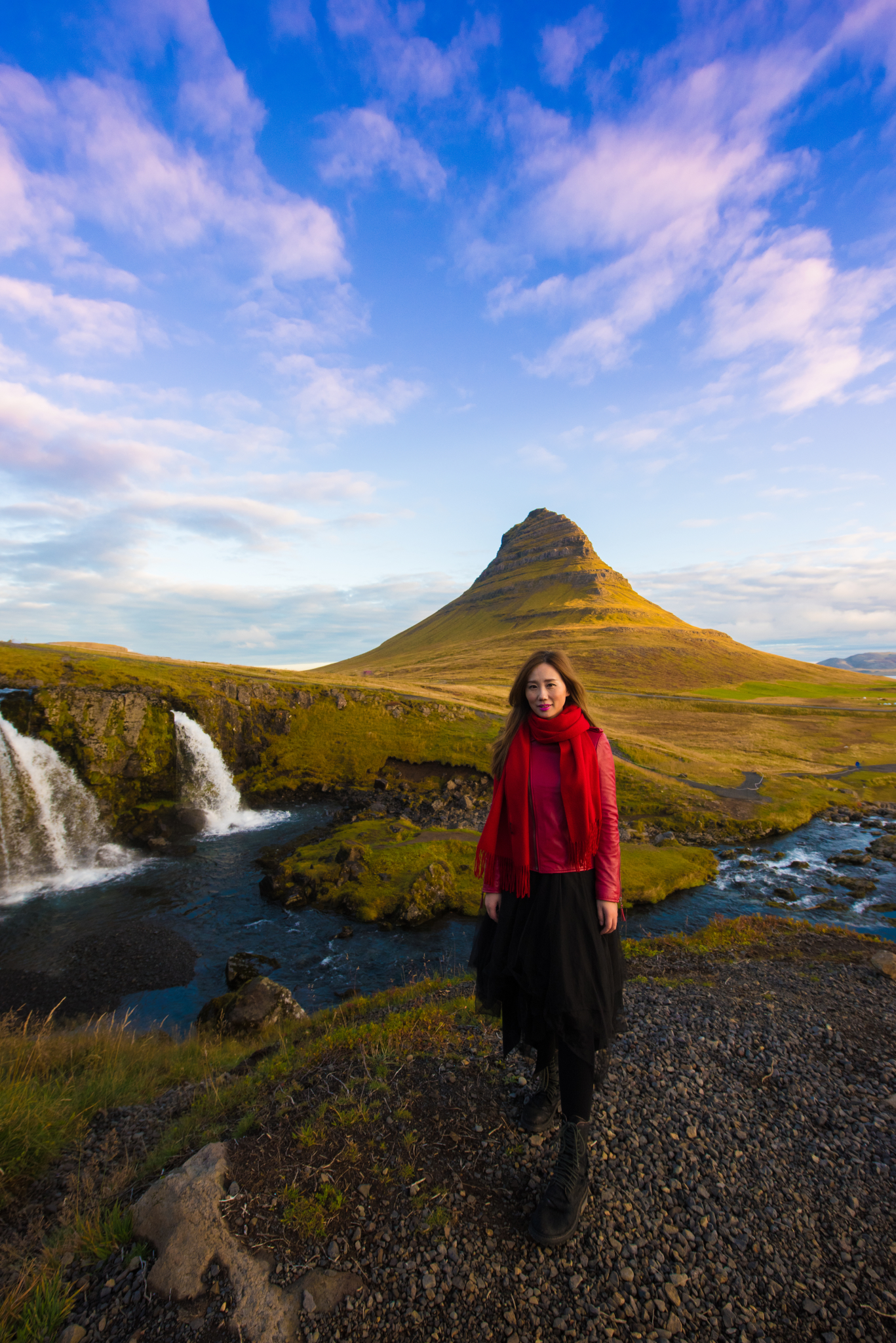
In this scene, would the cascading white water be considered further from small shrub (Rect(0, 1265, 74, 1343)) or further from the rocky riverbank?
small shrub (Rect(0, 1265, 74, 1343))

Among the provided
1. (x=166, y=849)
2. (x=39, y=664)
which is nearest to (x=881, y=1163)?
(x=166, y=849)

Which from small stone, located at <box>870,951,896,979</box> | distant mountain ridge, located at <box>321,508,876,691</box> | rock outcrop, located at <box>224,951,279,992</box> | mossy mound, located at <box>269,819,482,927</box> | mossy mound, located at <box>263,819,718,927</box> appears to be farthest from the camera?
distant mountain ridge, located at <box>321,508,876,691</box>

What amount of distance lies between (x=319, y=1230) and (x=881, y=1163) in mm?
6762

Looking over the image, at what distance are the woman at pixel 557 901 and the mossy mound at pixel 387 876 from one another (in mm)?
16228

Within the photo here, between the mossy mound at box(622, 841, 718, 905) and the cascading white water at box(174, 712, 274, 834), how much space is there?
21623 mm

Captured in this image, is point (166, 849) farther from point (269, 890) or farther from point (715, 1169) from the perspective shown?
point (715, 1169)

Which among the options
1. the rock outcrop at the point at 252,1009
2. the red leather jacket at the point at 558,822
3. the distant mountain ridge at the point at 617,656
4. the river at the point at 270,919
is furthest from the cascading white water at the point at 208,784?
the distant mountain ridge at the point at 617,656

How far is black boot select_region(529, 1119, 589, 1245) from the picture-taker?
16.8 ft

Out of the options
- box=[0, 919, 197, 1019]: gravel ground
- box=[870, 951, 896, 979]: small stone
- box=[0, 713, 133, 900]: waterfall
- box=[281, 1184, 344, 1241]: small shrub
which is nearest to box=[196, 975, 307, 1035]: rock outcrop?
box=[0, 919, 197, 1019]: gravel ground

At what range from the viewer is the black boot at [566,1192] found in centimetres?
512

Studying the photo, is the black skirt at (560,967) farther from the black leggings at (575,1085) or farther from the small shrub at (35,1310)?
the small shrub at (35,1310)

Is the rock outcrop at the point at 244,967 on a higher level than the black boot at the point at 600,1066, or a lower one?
lower

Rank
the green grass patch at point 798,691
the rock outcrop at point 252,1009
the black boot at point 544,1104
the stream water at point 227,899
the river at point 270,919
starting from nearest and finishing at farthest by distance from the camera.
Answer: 1. the black boot at point 544,1104
2. the rock outcrop at point 252,1009
3. the river at point 270,919
4. the stream water at point 227,899
5. the green grass patch at point 798,691

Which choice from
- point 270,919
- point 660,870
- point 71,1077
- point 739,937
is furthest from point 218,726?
point 739,937
